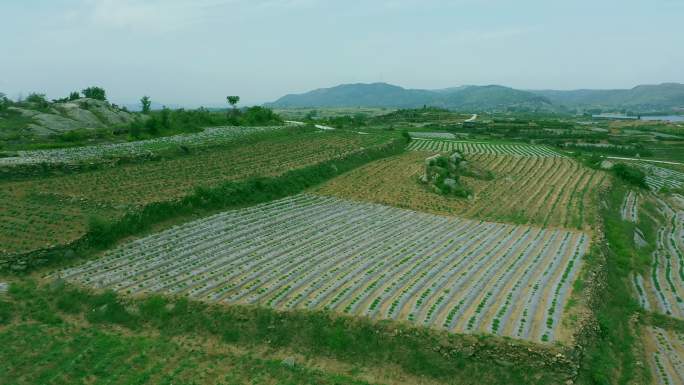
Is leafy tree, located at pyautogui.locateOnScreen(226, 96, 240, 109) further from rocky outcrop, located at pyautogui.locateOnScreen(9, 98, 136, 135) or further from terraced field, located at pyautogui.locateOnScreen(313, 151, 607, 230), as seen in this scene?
terraced field, located at pyautogui.locateOnScreen(313, 151, 607, 230)

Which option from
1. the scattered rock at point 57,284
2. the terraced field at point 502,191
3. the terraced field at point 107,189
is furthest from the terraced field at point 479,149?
the scattered rock at point 57,284

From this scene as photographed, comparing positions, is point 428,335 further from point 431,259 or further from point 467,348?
point 431,259

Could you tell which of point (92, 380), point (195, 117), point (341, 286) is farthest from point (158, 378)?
point (195, 117)

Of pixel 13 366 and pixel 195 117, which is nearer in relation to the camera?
pixel 13 366

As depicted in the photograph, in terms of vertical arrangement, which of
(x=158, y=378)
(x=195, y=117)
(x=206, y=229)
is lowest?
(x=158, y=378)

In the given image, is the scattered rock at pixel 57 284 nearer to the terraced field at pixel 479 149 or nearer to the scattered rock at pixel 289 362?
the scattered rock at pixel 289 362
